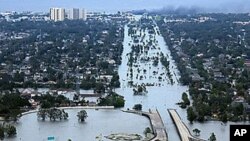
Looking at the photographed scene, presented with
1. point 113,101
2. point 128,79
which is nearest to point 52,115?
point 113,101

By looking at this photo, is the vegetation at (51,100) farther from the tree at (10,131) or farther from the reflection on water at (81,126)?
the tree at (10,131)

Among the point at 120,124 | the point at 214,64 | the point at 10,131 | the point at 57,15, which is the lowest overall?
the point at 120,124

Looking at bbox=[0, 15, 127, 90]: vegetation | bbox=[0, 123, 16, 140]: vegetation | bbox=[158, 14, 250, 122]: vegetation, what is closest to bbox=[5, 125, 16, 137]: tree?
bbox=[0, 123, 16, 140]: vegetation

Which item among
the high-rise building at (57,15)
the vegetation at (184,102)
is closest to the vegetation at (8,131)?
the vegetation at (184,102)

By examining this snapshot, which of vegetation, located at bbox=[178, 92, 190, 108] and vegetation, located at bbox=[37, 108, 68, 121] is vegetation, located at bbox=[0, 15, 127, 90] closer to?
vegetation, located at bbox=[178, 92, 190, 108]

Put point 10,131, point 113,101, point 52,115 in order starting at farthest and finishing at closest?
1. point 113,101
2. point 52,115
3. point 10,131

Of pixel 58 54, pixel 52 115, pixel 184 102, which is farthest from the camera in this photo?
pixel 58 54

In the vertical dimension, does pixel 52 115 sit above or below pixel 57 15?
below

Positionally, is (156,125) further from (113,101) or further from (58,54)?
(58,54)
